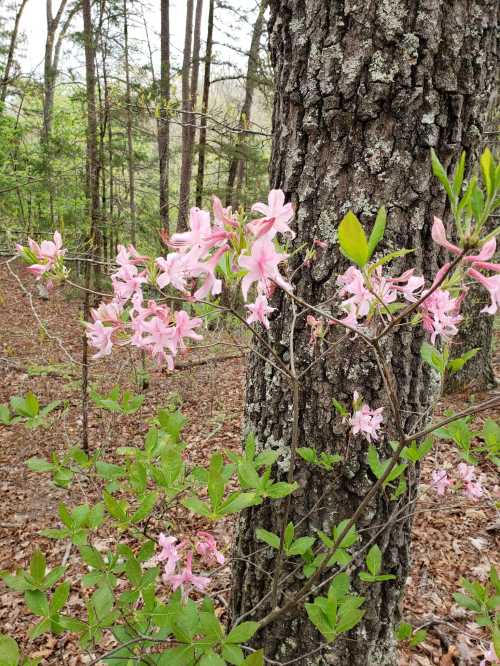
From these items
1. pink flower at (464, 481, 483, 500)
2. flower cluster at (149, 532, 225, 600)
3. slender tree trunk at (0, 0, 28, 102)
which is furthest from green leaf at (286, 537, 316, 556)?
slender tree trunk at (0, 0, 28, 102)

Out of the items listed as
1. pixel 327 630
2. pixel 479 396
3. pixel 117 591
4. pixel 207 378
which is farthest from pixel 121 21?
pixel 327 630

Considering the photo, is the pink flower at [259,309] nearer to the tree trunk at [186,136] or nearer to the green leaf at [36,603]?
the green leaf at [36,603]

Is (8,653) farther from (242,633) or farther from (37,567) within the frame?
(242,633)

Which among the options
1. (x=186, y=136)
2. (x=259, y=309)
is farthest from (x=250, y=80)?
(x=259, y=309)

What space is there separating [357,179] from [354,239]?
749 millimetres

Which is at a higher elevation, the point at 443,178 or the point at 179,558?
the point at 443,178

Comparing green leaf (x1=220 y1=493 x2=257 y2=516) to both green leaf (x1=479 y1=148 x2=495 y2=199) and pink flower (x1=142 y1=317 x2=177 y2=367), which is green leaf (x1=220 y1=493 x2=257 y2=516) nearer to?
pink flower (x1=142 y1=317 x2=177 y2=367)

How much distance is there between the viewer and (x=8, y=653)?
75cm

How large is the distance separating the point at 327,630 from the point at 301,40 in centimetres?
151

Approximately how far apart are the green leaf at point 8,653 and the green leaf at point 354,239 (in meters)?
0.86

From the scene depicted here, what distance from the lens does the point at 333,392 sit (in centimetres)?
135

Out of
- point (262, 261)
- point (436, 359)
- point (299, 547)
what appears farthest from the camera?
point (299, 547)

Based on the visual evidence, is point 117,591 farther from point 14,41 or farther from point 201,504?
point 14,41

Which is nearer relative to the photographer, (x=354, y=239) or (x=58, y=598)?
(x=354, y=239)
